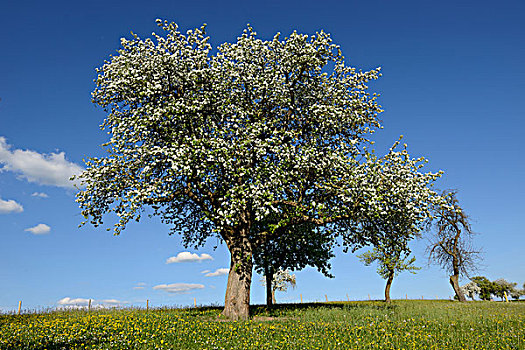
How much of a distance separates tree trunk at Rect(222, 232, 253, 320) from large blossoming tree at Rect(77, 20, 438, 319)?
65 millimetres

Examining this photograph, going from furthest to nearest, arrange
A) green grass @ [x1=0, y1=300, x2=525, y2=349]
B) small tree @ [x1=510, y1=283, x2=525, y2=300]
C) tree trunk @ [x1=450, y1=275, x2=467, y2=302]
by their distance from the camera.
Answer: small tree @ [x1=510, y1=283, x2=525, y2=300]
tree trunk @ [x1=450, y1=275, x2=467, y2=302]
green grass @ [x1=0, y1=300, x2=525, y2=349]

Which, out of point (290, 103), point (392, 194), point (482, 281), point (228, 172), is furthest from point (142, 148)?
point (482, 281)

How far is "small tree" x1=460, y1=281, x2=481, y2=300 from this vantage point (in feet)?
236

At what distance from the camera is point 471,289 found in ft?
238

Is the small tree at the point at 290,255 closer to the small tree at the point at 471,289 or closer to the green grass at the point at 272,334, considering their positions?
the green grass at the point at 272,334

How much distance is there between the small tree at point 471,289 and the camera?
71.9 metres

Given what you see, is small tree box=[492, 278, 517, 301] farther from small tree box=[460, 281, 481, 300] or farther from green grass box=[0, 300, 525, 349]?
green grass box=[0, 300, 525, 349]

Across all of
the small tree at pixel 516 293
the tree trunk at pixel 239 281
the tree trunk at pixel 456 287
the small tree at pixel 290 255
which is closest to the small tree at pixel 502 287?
the small tree at pixel 516 293

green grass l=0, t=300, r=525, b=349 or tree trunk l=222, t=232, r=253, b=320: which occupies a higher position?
tree trunk l=222, t=232, r=253, b=320

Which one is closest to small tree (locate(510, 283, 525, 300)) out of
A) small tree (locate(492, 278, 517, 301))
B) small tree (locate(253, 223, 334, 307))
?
small tree (locate(492, 278, 517, 301))

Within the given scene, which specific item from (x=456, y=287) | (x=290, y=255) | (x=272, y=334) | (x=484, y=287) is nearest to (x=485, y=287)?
(x=484, y=287)

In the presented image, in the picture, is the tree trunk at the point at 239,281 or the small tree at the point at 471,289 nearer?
the tree trunk at the point at 239,281

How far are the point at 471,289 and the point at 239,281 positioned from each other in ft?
211

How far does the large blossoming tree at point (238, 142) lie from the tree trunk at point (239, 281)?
65 millimetres
